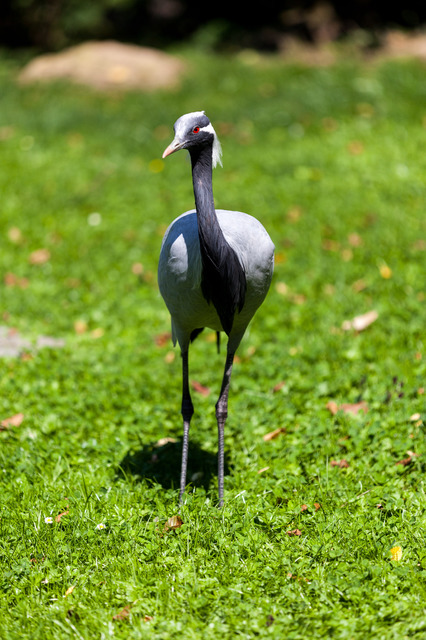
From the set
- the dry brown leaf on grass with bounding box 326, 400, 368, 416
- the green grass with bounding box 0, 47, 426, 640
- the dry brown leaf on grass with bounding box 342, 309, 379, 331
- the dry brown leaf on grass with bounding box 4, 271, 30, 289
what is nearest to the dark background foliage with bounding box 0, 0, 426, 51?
the green grass with bounding box 0, 47, 426, 640

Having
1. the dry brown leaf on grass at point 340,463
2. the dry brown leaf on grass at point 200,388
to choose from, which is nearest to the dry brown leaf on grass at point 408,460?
the dry brown leaf on grass at point 340,463

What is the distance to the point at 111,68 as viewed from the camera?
12.2 metres

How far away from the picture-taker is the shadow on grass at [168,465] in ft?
12.7

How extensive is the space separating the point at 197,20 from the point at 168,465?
12.6 meters

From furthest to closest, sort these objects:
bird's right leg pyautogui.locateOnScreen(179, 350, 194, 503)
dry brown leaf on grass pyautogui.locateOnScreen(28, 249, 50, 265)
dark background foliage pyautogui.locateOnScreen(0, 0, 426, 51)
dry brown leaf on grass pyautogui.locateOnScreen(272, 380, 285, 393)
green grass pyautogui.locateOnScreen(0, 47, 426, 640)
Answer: dark background foliage pyautogui.locateOnScreen(0, 0, 426, 51) → dry brown leaf on grass pyautogui.locateOnScreen(28, 249, 50, 265) → dry brown leaf on grass pyautogui.locateOnScreen(272, 380, 285, 393) → bird's right leg pyautogui.locateOnScreen(179, 350, 194, 503) → green grass pyautogui.locateOnScreen(0, 47, 426, 640)

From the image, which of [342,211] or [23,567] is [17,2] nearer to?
[342,211]

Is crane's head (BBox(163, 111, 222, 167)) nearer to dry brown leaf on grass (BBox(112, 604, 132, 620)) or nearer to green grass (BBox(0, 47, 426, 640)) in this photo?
green grass (BBox(0, 47, 426, 640))

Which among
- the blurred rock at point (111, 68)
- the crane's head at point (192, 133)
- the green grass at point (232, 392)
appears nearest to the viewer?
the green grass at point (232, 392)

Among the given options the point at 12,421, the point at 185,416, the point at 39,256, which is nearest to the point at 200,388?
the point at 185,416

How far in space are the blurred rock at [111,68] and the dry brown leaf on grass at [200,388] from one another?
27.3 feet

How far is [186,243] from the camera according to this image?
3.25m

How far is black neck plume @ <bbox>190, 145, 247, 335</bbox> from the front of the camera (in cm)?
306

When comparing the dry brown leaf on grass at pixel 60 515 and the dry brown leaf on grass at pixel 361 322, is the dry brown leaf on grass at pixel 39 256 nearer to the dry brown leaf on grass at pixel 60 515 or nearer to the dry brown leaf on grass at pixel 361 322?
→ the dry brown leaf on grass at pixel 361 322

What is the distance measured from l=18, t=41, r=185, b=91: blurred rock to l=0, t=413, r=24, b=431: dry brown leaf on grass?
880 cm
